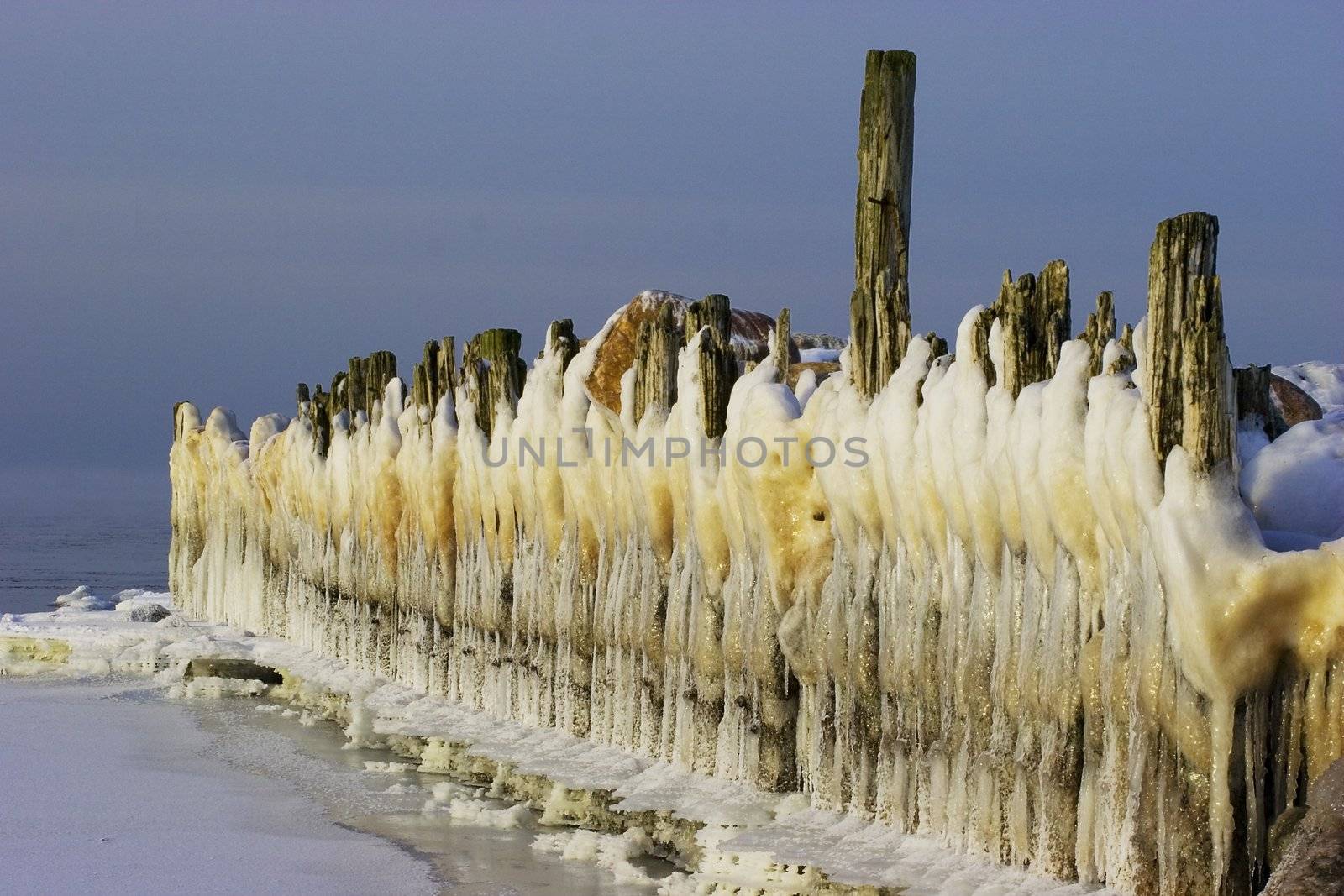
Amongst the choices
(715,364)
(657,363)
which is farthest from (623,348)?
(715,364)

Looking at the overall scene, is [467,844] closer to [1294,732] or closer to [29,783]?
[29,783]

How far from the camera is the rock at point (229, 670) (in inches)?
679

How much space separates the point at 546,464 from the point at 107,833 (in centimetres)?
390

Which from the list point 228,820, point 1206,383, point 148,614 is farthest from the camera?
point 148,614

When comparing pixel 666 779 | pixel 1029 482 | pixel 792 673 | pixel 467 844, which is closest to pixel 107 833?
pixel 467 844

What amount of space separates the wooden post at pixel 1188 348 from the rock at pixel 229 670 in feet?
41.2

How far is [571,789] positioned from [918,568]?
3041 mm

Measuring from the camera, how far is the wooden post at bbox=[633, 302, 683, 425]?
10438 millimetres

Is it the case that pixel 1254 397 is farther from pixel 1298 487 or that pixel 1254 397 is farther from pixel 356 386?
pixel 356 386

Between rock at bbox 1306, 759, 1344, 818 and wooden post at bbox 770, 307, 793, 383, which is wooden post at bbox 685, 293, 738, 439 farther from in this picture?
rock at bbox 1306, 759, 1344, 818

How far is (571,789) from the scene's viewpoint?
32.7 ft

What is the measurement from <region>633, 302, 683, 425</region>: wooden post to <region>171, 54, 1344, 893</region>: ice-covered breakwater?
24 mm

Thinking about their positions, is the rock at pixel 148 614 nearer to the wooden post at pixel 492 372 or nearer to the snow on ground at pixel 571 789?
the snow on ground at pixel 571 789

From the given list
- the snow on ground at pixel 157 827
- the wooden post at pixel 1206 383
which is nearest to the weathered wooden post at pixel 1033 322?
the wooden post at pixel 1206 383
